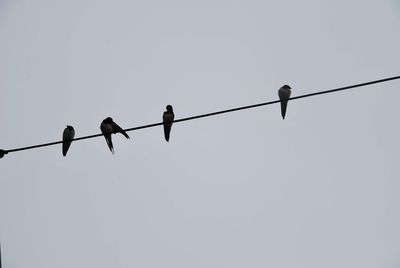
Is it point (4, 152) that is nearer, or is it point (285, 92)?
point (4, 152)

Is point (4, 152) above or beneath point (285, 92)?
beneath

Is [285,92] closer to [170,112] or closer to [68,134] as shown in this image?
[170,112]

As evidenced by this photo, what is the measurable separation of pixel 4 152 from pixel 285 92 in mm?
5826

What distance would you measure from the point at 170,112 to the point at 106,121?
1.15 m

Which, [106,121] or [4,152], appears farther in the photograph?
[106,121]

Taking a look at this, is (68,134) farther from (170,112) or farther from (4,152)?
(4,152)

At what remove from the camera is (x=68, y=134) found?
38.9 feet

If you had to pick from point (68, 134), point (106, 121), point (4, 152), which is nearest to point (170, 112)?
point (106, 121)

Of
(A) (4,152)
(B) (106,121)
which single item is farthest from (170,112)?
(A) (4,152)

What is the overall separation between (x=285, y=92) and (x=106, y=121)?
11.0 ft

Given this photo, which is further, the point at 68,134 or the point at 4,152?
the point at 68,134

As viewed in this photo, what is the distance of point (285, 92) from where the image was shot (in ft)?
39.2

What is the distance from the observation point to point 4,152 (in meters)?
7.81

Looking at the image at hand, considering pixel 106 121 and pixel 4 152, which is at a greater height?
pixel 106 121
